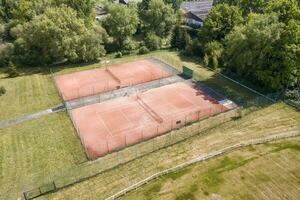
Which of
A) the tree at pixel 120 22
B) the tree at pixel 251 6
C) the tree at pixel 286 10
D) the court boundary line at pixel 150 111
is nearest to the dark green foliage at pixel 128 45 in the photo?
the tree at pixel 120 22

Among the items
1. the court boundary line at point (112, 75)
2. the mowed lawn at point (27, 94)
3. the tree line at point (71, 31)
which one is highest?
the tree line at point (71, 31)

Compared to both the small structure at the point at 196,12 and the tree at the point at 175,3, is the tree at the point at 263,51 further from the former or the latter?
the tree at the point at 175,3

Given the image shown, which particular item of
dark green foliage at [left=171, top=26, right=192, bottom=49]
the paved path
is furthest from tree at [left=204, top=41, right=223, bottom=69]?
the paved path

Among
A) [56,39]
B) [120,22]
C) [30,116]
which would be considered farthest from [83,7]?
[30,116]

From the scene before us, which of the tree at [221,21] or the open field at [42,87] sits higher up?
the tree at [221,21]

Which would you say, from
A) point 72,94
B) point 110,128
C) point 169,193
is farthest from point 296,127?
point 72,94

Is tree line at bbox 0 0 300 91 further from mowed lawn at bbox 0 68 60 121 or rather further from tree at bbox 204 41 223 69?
mowed lawn at bbox 0 68 60 121
